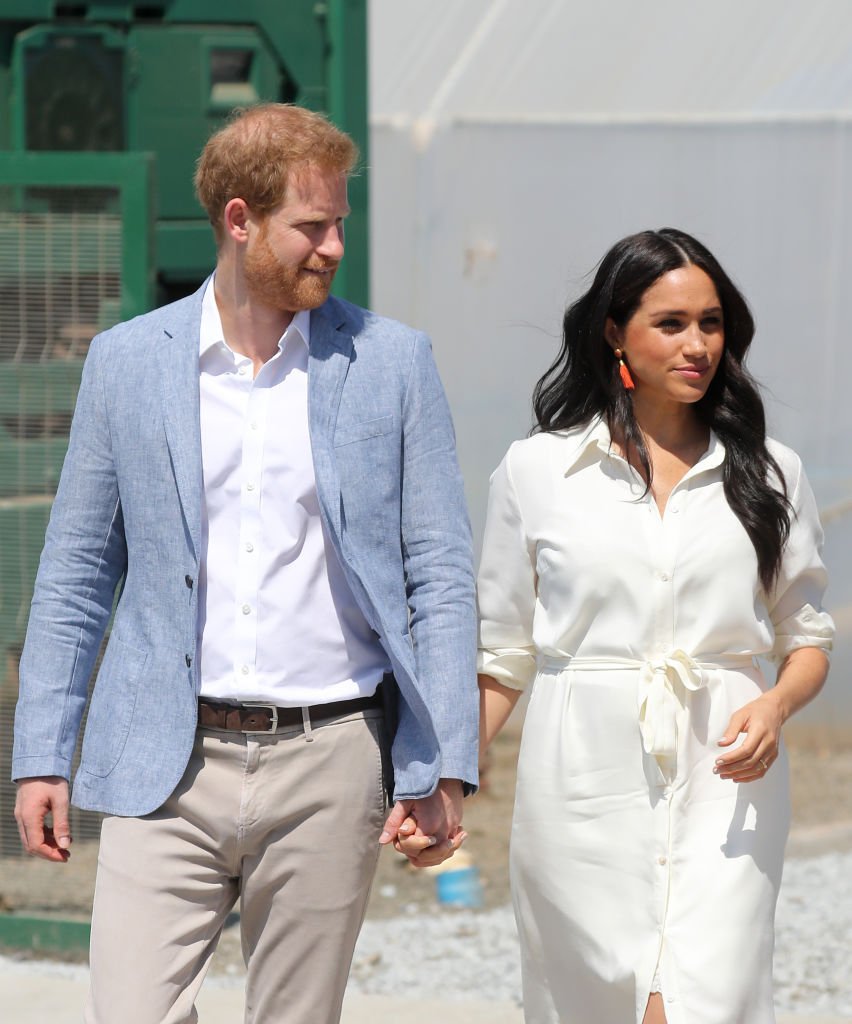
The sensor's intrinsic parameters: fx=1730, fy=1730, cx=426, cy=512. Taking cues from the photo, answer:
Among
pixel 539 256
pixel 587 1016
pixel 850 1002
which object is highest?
pixel 539 256

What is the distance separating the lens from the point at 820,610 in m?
3.04

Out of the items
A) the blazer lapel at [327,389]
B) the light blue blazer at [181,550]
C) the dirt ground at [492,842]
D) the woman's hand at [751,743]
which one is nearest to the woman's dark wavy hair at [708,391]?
the woman's hand at [751,743]

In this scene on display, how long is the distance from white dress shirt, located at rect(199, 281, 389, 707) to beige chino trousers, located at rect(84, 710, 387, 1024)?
9 cm

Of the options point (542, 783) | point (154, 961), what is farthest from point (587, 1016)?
point (154, 961)

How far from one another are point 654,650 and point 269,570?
69 centimetres

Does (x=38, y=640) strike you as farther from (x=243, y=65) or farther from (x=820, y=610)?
(x=243, y=65)

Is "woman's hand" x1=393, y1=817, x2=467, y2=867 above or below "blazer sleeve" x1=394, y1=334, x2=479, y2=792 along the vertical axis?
below

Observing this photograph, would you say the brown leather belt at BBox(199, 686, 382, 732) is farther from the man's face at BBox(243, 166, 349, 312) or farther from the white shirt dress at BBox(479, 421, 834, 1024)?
the man's face at BBox(243, 166, 349, 312)

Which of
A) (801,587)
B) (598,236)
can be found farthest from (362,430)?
(598,236)

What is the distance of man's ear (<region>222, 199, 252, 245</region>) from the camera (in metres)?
2.69

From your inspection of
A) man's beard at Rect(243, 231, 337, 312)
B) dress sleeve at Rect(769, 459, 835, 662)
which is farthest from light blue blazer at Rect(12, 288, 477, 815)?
dress sleeve at Rect(769, 459, 835, 662)

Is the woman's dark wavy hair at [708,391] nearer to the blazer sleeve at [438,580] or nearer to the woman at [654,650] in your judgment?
the woman at [654,650]

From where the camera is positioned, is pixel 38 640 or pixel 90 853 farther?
pixel 90 853

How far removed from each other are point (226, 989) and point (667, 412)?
7.26ft
